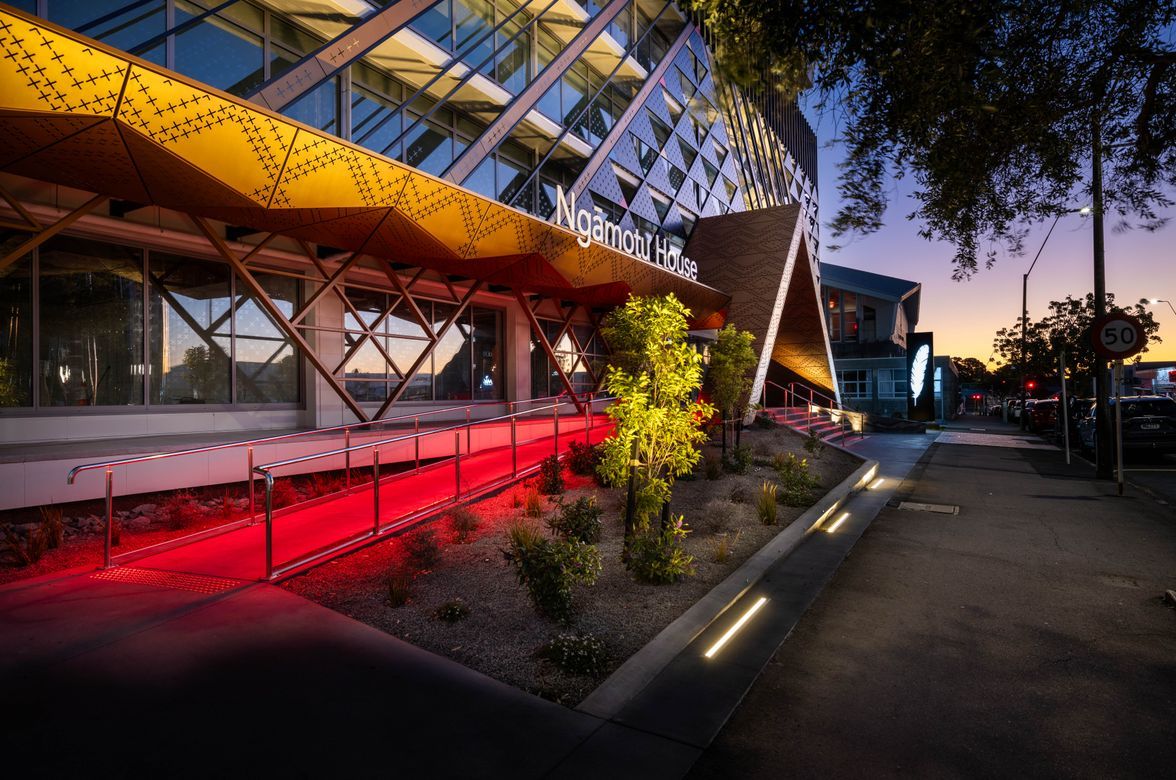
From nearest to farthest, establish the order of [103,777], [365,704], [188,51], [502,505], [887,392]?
[103,777]
[365,704]
[502,505]
[188,51]
[887,392]

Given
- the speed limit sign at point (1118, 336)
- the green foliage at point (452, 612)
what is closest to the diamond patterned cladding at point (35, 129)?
the green foliage at point (452, 612)

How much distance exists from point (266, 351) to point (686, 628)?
36.6 feet

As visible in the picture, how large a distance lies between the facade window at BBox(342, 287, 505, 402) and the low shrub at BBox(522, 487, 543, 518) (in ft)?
19.1

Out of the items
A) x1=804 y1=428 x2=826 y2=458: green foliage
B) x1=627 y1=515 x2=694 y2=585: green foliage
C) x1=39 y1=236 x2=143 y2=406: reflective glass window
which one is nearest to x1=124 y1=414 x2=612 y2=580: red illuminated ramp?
x1=627 y1=515 x2=694 y2=585: green foliage

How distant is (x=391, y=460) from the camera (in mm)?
10727

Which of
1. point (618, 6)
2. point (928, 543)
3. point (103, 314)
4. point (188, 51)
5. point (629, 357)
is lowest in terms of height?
point (928, 543)

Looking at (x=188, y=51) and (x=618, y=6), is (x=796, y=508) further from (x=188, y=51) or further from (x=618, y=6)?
(x=618, y=6)

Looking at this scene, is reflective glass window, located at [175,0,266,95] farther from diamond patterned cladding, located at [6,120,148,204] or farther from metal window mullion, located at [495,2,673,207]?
metal window mullion, located at [495,2,673,207]

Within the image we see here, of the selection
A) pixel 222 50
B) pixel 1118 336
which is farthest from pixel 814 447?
pixel 222 50

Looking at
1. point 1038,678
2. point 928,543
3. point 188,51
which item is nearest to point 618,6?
point 188,51

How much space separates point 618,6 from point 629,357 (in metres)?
22.1

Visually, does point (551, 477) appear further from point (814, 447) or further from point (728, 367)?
point (814, 447)

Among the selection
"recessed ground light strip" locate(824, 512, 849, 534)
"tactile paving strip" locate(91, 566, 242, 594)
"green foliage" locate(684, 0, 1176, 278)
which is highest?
"green foliage" locate(684, 0, 1176, 278)

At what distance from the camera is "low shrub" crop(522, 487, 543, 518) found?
27.0 feet
